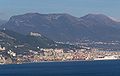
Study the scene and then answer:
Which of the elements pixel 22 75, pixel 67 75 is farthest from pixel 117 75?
pixel 22 75

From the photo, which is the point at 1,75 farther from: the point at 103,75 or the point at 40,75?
the point at 103,75

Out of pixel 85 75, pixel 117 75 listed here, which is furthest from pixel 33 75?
pixel 117 75

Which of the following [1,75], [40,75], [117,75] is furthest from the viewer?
[1,75]

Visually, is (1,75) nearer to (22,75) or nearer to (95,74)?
(22,75)

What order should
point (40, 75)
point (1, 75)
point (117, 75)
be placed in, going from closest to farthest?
point (117, 75), point (40, 75), point (1, 75)

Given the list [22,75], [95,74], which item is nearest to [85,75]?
[95,74]

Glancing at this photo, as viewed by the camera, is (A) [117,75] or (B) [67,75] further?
(B) [67,75]

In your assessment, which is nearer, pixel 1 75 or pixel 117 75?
pixel 117 75

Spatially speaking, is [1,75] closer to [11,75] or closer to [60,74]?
[11,75]
